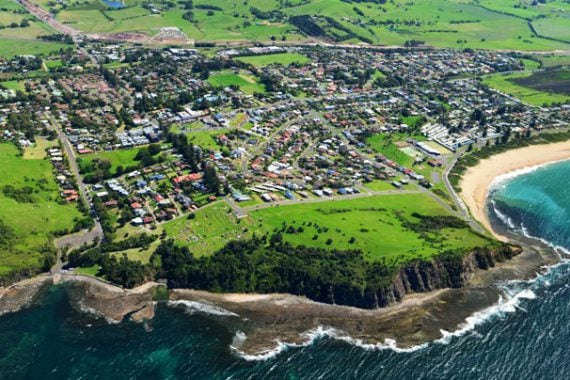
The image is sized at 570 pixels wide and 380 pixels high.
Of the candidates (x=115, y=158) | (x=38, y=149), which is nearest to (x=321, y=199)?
(x=115, y=158)

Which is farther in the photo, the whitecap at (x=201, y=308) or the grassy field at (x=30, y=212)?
the grassy field at (x=30, y=212)

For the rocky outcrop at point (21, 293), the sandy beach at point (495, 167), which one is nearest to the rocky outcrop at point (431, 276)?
the sandy beach at point (495, 167)

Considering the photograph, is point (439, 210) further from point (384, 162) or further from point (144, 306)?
point (144, 306)

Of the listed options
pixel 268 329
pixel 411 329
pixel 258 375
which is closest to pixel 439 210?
pixel 411 329

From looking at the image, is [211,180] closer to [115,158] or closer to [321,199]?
[321,199]

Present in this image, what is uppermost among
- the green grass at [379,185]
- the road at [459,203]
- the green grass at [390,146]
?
the green grass at [390,146]

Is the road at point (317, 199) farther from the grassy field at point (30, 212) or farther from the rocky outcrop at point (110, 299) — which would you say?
the grassy field at point (30, 212)

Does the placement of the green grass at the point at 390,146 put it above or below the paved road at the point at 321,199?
above
